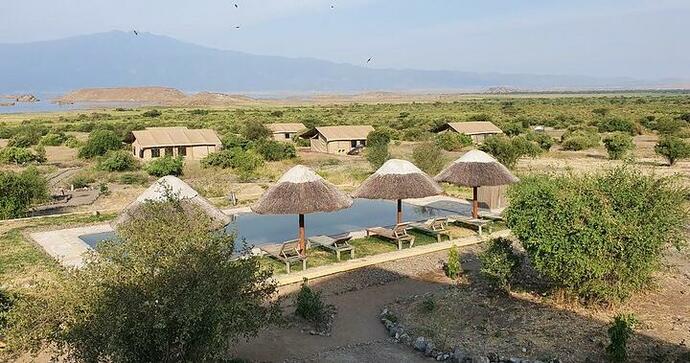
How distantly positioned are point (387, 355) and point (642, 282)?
4.61 metres

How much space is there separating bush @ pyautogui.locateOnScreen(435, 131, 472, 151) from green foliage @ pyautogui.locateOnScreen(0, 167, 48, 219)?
25409mm

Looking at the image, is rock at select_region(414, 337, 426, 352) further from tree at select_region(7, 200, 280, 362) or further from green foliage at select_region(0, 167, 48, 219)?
green foliage at select_region(0, 167, 48, 219)

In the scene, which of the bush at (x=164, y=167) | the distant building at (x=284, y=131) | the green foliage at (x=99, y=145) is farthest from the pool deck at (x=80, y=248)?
the distant building at (x=284, y=131)

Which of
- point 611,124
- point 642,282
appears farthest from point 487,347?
point 611,124

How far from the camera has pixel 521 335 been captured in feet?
29.6

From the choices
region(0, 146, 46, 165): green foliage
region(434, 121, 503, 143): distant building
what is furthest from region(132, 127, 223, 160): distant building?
region(434, 121, 503, 143): distant building

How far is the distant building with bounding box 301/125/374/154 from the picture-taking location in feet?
132

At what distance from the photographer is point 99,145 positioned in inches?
1547

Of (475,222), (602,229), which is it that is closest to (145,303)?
(602,229)

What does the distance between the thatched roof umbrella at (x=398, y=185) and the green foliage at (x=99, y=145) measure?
28.8m

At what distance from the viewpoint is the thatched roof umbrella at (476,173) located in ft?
53.9

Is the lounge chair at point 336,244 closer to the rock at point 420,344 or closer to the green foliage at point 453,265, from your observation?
the green foliage at point 453,265

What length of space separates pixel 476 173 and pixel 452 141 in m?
24.0

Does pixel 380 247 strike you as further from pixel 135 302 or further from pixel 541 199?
pixel 135 302
